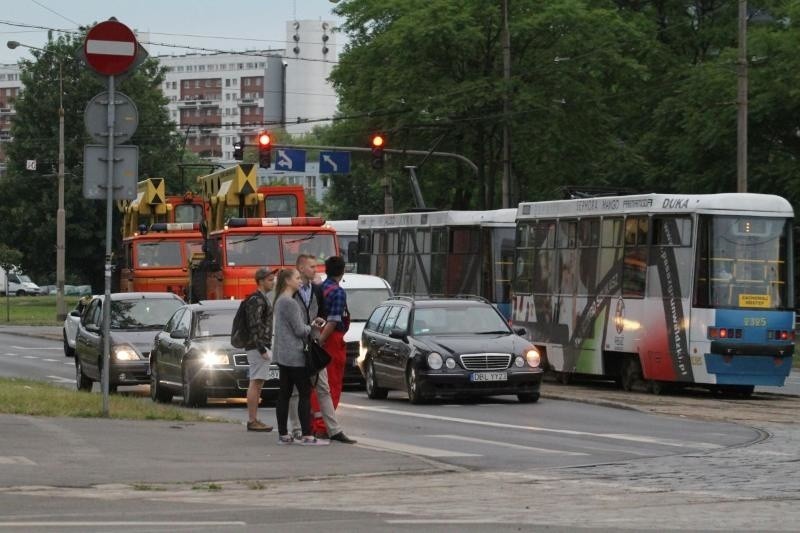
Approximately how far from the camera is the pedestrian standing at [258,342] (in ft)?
61.9

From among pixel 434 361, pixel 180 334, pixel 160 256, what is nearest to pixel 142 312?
pixel 180 334

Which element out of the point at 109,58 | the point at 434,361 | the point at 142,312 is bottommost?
the point at 434,361

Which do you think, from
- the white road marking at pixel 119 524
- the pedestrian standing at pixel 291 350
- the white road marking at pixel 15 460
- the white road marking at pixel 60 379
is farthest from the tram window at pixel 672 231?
the white road marking at pixel 119 524

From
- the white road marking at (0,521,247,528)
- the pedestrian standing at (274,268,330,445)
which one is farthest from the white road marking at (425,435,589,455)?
the white road marking at (0,521,247,528)

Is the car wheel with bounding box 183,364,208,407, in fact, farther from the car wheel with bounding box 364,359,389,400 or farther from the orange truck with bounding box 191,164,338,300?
the orange truck with bounding box 191,164,338,300

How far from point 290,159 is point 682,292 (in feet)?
96.1

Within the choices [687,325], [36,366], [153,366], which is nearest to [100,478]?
[153,366]

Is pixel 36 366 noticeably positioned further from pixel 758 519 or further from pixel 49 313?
pixel 49 313

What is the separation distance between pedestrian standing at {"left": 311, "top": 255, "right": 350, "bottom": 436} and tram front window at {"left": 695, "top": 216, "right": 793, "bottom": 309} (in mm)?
10856

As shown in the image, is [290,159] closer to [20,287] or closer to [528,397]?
[528,397]

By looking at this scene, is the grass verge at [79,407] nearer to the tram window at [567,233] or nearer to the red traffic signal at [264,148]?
the tram window at [567,233]

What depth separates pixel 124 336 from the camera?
93.5ft

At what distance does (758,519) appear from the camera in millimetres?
11359

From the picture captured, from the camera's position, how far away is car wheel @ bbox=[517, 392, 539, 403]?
2502cm
